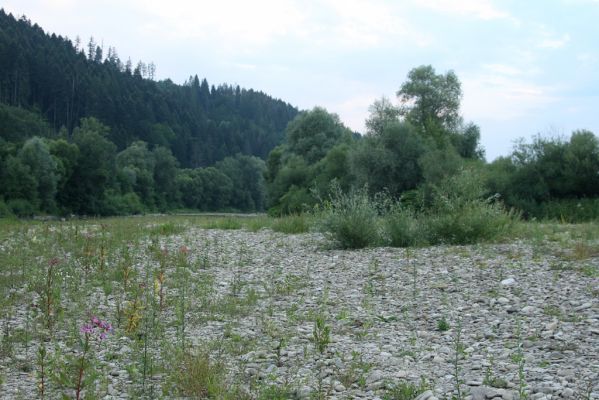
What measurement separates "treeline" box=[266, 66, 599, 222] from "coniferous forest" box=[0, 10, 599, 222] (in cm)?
10

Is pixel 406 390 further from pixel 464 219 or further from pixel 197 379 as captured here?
pixel 464 219

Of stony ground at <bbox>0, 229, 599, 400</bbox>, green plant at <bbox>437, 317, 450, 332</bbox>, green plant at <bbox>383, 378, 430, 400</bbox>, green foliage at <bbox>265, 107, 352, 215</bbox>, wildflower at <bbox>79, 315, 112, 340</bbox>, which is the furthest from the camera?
green foliage at <bbox>265, 107, 352, 215</bbox>

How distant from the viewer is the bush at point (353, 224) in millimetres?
14406

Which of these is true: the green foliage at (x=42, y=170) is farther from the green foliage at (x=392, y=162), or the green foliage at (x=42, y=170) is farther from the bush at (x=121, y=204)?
the green foliage at (x=392, y=162)

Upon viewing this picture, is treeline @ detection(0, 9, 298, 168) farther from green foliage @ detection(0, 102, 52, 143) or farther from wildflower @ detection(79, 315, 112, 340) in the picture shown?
wildflower @ detection(79, 315, 112, 340)

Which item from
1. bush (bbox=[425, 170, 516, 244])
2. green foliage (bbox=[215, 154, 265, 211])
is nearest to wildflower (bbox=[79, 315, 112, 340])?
bush (bbox=[425, 170, 516, 244])

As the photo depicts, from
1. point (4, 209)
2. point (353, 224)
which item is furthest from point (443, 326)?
point (4, 209)

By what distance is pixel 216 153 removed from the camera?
5615 inches

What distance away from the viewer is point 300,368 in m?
5.41

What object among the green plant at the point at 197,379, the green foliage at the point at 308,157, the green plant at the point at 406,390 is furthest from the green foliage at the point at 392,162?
the green plant at the point at 406,390

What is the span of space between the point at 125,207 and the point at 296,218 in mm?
66253

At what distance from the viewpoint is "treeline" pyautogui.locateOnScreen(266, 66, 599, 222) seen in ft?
114

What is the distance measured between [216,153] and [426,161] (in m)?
106

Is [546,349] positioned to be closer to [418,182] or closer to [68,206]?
[418,182]
